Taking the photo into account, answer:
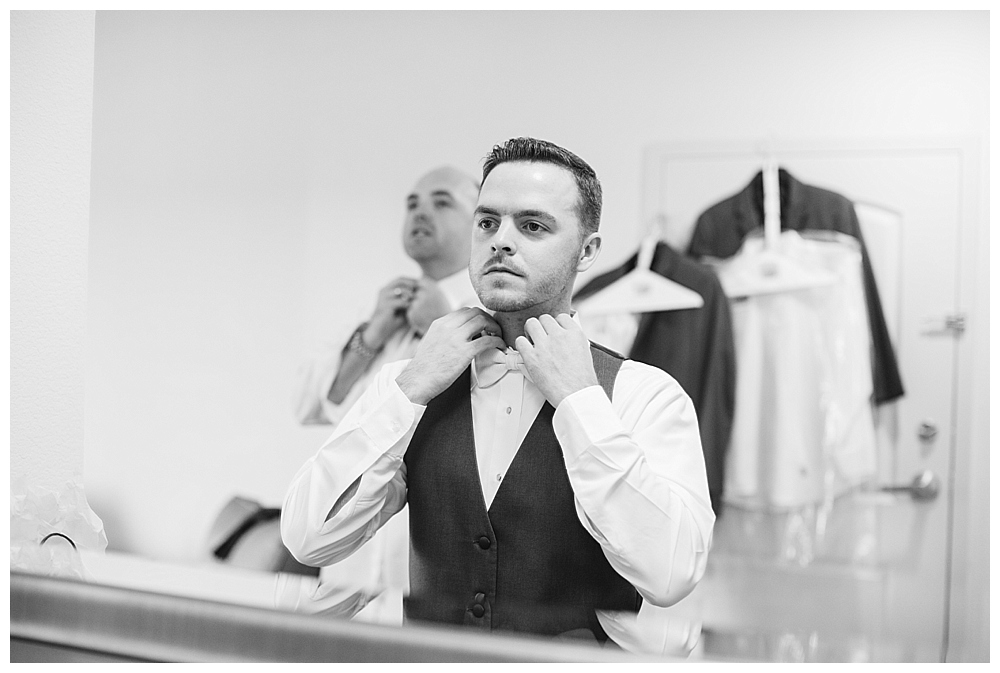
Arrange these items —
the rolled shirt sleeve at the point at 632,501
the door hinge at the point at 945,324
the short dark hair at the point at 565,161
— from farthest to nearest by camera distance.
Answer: the door hinge at the point at 945,324, the short dark hair at the point at 565,161, the rolled shirt sleeve at the point at 632,501

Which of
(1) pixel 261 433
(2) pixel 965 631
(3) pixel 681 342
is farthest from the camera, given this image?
(1) pixel 261 433

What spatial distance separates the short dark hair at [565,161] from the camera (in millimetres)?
1067

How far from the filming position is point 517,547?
1.05 meters

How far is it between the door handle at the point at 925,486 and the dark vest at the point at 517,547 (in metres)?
1.10

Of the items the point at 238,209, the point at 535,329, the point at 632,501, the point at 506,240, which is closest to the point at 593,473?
the point at 632,501

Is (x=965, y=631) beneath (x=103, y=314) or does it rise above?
beneath

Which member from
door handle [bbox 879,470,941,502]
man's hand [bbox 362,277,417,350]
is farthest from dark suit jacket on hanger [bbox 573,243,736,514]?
man's hand [bbox 362,277,417,350]

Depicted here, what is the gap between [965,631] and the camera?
72.0 inches

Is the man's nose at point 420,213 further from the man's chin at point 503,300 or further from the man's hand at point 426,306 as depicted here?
the man's chin at point 503,300

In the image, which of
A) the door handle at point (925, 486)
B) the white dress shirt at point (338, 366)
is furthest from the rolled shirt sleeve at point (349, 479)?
the door handle at point (925, 486)

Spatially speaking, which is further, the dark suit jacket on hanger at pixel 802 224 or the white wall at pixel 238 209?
the white wall at pixel 238 209
